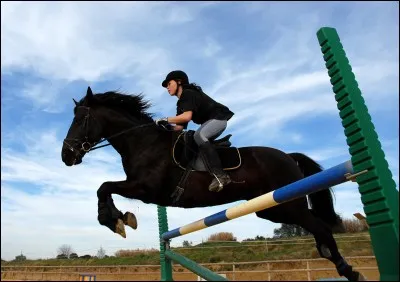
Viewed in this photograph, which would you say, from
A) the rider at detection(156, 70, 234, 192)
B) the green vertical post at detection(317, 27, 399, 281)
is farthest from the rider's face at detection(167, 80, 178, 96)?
the green vertical post at detection(317, 27, 399, 281)

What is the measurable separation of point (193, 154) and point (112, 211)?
0.97 m

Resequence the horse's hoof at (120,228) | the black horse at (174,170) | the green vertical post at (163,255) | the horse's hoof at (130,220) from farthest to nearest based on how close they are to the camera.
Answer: the green vertical post at (163,255) < the black horse at (174,170) < the horse's hoof at (130,220) < the horse's hoof at (120,228)

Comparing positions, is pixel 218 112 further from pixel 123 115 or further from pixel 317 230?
pixel 317 230

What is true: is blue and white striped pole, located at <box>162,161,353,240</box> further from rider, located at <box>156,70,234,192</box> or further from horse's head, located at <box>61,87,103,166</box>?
horse's head, located at <box>61,87,103,166</box>

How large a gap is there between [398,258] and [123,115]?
11.1 ft

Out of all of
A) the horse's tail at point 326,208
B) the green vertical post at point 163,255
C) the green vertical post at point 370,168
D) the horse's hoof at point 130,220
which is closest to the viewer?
the green vertical post at point 370,168

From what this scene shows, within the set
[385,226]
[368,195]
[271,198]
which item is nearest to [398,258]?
[385,226]

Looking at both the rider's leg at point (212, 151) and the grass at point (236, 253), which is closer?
the rider's leg at point (212, 151)

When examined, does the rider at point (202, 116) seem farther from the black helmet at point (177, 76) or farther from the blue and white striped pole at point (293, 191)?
the blue and white striped pole at point (293, 191)

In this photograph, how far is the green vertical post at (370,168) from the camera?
4.12ft

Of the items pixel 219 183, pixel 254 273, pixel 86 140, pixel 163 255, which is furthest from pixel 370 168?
pixel 254 273

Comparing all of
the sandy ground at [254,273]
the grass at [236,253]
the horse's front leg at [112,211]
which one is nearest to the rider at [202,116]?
the horse's front leg at [112,211]

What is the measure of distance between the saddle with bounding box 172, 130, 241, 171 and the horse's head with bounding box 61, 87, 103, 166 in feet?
3.14

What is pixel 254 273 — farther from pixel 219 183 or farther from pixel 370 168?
pixel 370 168
